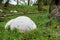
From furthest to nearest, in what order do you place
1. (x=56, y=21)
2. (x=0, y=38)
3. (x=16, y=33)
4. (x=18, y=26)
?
(x=56, y=21) → (x=18, y=26) → (x=16, y=33) → (x=0, y=38)

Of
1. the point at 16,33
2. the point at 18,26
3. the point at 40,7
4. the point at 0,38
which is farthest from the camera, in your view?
the point at 40,7

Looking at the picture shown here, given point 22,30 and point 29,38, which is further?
point 22,30

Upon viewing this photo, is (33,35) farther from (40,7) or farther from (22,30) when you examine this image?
(40,7)

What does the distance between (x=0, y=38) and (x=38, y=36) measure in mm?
916

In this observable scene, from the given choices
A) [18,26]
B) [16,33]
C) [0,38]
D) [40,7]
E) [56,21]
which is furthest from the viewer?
[40,7]

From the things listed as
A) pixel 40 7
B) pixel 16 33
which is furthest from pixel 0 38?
pixel 40 7

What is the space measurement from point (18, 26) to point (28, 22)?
29 centimetres

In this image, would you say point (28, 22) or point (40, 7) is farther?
point (40, 7)

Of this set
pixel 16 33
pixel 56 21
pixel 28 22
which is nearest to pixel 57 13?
pixel 56 21

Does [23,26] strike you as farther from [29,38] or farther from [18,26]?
[29,38]

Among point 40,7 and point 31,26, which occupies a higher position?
point 31,26

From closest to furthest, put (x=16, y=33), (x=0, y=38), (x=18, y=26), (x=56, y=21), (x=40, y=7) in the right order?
(x=0, y=38) → (x=16, y=33) → (x=18, y=26) → (x=56, y=21) → (x=40, y=7)

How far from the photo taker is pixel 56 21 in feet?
25.1

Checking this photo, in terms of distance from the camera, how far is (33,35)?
516 cm
